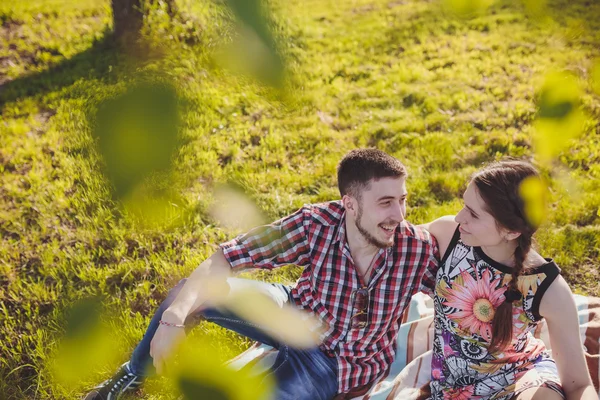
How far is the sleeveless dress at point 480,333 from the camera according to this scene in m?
2.12

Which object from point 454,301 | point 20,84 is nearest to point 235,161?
point 20,84

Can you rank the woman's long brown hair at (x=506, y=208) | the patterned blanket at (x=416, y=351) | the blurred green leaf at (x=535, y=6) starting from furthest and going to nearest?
the patterned blanket at (x=416, y=351) → the woman's long brown hair at (x=506, y=208) → the blurred green leaf at (x=535, y=6)

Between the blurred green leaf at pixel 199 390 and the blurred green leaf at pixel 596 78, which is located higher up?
A: the blurred green leaf at pixel 596 78

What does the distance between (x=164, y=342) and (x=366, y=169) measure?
1.11 metres

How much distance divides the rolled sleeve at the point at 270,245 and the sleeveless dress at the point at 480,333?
628 mm

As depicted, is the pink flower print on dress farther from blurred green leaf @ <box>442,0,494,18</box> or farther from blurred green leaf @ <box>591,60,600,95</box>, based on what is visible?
blurred green leaf @ <box>442,0,494,18</box>

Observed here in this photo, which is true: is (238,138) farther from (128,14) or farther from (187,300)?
(128,14)

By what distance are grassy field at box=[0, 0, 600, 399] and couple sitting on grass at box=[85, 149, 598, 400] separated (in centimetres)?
39

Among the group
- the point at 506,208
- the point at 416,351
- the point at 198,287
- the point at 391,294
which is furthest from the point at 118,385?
the point at 506,208

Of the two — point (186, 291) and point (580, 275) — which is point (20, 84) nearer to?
point (186, 291)

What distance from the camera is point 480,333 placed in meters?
2.18

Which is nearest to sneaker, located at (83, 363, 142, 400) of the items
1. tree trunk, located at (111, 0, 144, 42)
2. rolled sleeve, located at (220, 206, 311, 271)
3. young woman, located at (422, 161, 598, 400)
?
rolled sleeve, located at (220, 206, 311, 271)

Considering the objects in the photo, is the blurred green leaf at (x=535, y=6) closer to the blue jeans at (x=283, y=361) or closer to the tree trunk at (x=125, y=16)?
the tree trunk at (x=125, y=16)

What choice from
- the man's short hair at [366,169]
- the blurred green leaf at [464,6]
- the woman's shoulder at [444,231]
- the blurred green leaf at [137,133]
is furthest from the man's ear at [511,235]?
the blurred green leaf at [137,133]
